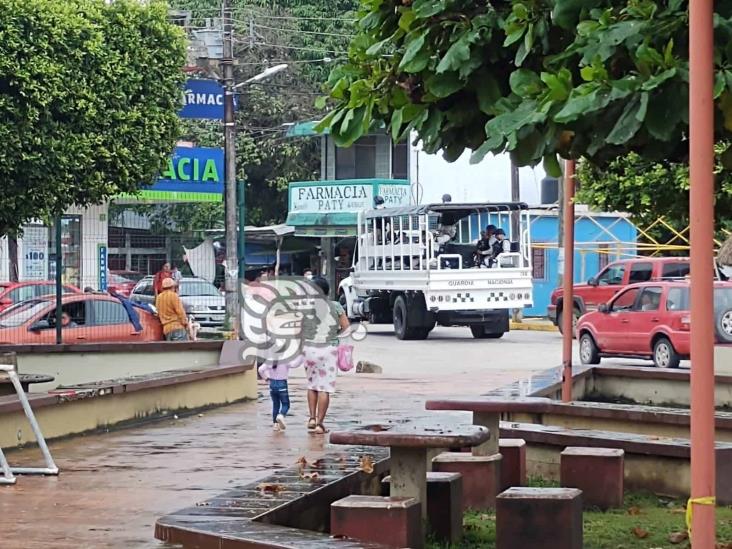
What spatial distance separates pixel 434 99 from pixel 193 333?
1620 cm

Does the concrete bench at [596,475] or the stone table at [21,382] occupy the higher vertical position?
the stone table at [21,382]

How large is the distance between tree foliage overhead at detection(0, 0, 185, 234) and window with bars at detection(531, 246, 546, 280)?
19.8 m

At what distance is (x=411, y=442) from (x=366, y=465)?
4.31ft

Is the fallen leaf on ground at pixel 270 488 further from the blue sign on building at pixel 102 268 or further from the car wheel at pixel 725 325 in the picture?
the car wheel at pixel 725 325

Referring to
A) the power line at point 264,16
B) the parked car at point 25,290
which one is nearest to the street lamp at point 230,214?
the parked car at point 25,290

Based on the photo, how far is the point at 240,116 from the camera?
46562 mm

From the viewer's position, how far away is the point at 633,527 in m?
8.73

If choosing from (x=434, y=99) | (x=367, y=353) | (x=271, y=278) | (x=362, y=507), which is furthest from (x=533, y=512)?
(x=367, y=353)

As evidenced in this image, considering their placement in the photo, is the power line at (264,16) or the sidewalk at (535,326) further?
the power line at (264,16)

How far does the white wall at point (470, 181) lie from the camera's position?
43.6m

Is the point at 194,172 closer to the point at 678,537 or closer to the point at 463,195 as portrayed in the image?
the point at 463,195

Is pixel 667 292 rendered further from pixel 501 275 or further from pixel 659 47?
pixel 659 47

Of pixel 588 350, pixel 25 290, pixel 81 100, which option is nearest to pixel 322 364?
pixel 25 290

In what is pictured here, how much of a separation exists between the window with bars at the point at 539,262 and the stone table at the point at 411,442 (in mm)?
31894
